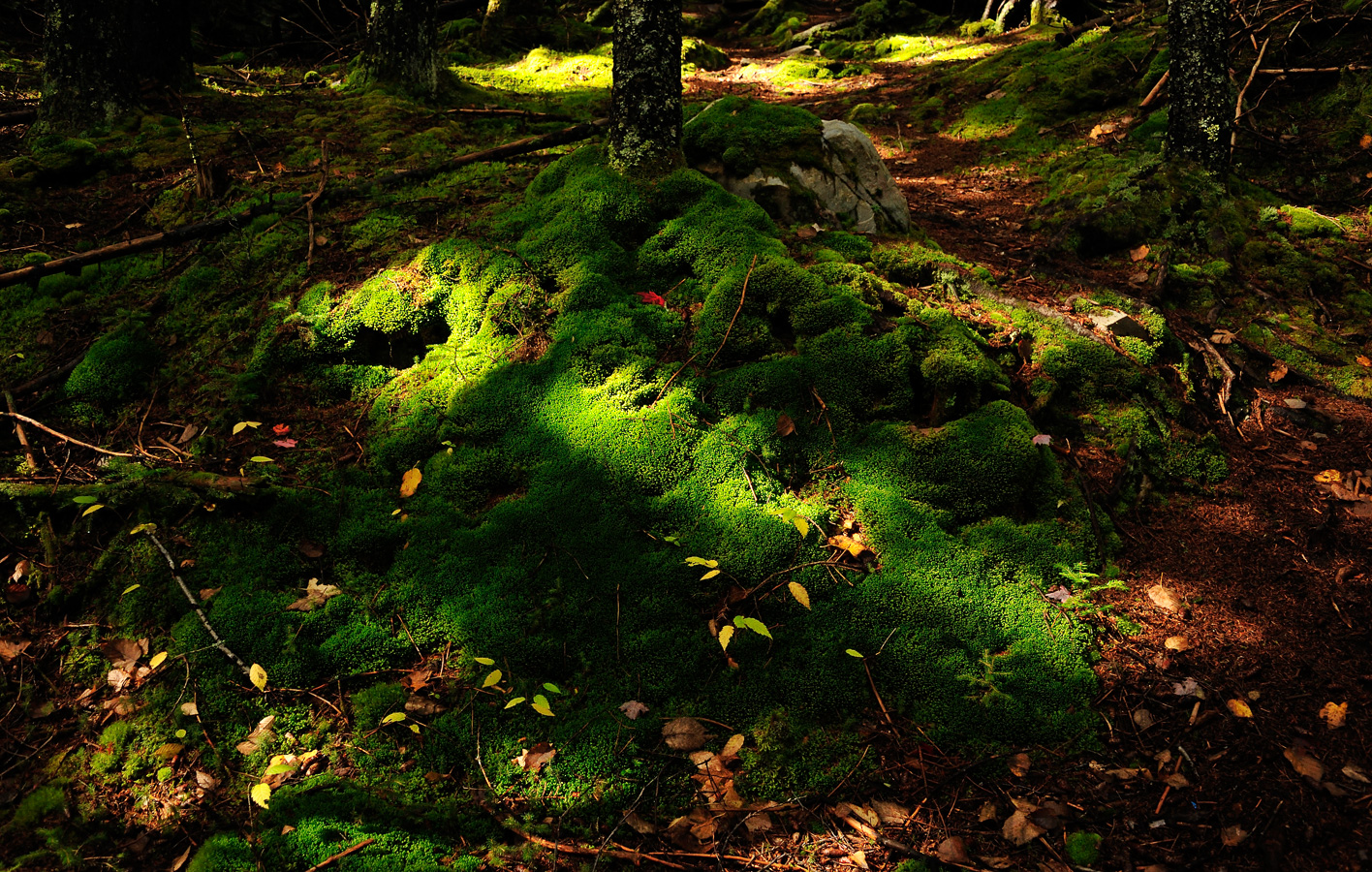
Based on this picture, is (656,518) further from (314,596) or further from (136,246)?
(136,246)

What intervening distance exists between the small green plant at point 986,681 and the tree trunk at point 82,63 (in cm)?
948

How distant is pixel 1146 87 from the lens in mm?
8633

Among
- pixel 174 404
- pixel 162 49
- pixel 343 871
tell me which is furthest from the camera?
pixel 162 49

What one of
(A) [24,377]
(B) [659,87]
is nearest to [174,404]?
(A) [24,377]

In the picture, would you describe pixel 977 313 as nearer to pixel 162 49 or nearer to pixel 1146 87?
pixel 1146 87

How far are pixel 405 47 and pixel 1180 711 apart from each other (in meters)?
9.95

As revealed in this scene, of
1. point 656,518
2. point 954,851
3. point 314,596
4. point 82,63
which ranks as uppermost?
point 82,63

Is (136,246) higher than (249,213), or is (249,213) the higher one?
(249,213)

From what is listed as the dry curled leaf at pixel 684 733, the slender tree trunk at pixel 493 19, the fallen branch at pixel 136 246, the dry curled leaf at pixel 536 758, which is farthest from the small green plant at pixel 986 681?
the slender tree trunk at pixel 493 19

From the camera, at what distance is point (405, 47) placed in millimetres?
8609

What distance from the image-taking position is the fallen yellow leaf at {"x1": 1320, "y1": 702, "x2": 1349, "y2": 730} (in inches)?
122

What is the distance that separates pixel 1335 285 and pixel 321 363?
8245mm

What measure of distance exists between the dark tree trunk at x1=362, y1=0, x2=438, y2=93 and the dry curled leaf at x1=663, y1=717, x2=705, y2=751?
8479mm

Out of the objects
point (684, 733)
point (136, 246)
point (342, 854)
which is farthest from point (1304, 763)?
point (136, 246)
